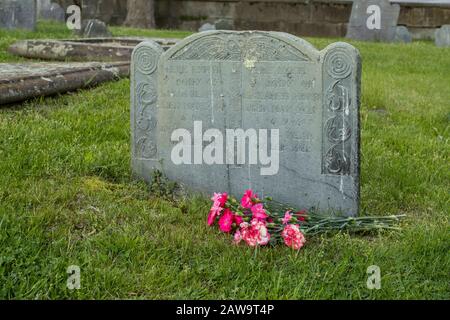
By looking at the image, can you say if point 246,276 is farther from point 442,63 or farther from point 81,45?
point 442,63

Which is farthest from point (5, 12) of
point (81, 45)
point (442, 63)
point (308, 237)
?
point (308, 237)

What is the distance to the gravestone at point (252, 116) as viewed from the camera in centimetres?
404

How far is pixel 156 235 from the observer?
3.56 meters

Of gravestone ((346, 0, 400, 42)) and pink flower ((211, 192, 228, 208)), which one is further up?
gravestone ((346, 0, 400, 42))

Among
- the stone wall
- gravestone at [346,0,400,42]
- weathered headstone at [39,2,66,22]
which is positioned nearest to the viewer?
gravestone at [346,0,400,42]

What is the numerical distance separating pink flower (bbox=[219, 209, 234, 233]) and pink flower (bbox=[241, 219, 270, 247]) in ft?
0.38

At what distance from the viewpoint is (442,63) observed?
38.9 feet

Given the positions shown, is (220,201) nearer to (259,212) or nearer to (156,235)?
(259,212)

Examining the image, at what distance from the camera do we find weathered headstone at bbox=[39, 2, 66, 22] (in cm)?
1958

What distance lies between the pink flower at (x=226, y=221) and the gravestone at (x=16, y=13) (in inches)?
399

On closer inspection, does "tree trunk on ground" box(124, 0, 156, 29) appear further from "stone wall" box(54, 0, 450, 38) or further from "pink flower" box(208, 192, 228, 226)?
"pink flower" box(208, 192, 228, 226)

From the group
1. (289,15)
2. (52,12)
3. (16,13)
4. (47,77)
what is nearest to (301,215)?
(47,77)

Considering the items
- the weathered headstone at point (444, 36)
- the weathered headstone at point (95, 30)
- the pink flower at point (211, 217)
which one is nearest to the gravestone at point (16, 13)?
the weathered headstone at point (95, 30)

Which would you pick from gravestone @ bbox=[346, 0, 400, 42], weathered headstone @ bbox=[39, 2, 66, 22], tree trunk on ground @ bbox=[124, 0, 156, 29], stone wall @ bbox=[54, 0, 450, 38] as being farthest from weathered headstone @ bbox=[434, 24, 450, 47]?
weathered headstone @ bbox=[39, 2, 66, 22]
